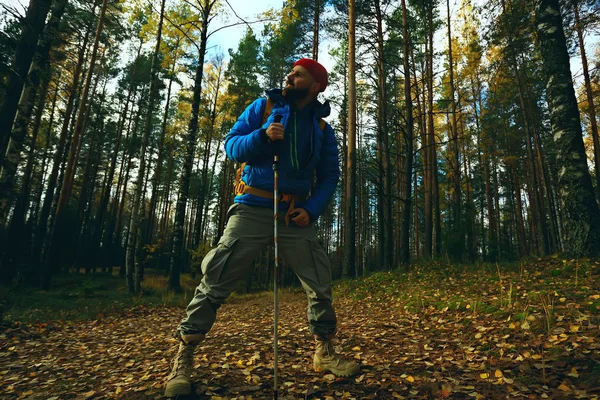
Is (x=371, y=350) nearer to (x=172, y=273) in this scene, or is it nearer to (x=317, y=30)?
(x=172, y=273)

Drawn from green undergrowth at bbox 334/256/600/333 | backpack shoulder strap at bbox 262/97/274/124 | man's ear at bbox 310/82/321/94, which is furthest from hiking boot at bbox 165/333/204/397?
green undergrowth at bbox 334/256/600/333

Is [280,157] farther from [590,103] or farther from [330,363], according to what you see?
[590,103]

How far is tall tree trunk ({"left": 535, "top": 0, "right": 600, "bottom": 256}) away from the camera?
19.5 ft

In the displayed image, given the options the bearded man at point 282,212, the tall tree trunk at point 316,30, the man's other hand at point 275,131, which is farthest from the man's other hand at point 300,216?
the tall tree trunk at point 316,30

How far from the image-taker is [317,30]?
49.4ft

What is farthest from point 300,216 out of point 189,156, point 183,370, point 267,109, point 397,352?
point 189,156

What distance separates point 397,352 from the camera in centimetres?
362

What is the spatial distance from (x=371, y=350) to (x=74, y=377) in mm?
3442

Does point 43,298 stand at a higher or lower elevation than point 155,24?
lower

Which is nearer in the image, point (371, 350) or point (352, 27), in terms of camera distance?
point (371, 350)

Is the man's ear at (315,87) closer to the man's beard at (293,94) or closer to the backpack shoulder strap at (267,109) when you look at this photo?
the man's beard at (293,94)

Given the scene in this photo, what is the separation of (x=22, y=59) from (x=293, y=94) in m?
7.30

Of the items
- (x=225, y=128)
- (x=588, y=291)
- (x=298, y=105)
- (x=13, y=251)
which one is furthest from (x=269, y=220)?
(x=225, y=128)

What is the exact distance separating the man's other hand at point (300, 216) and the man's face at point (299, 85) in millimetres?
1066
